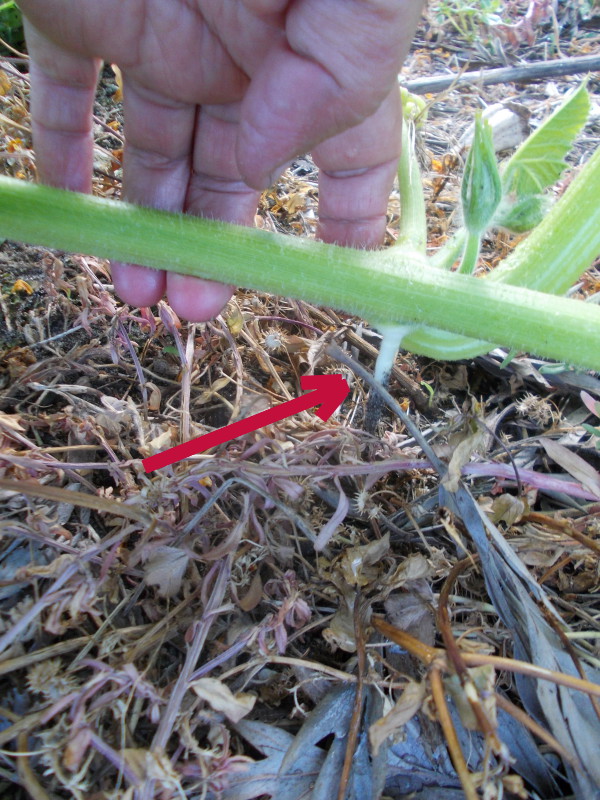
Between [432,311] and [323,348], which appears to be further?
[323,348]

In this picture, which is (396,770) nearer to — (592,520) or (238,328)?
(592,520)

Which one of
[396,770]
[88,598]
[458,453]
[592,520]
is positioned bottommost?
[396,770]

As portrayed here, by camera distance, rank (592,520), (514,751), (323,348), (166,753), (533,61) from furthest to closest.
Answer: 1. (533,61)
2. (323,348)
3. (592,520)
4. (514,751)
5. (166,753)

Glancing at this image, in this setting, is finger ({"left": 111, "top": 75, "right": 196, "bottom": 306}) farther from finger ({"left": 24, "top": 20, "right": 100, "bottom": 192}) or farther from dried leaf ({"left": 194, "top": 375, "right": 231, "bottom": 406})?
dried leaf ({"left": 194, "top": 375, "right": 231, "bottom": 406})

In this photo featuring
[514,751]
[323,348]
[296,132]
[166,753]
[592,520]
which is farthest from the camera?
[323,348]

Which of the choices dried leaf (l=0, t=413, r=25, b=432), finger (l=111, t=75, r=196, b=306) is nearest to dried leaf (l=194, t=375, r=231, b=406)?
finger (l=111, t=75, r=196, b=306)

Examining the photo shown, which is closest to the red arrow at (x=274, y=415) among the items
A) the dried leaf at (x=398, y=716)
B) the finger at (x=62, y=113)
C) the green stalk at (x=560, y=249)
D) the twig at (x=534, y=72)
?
the green stalk at (x=560, y=249)

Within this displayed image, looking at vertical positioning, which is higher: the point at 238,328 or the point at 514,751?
the point at 238,328

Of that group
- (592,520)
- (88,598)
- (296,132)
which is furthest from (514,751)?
(296,132)
